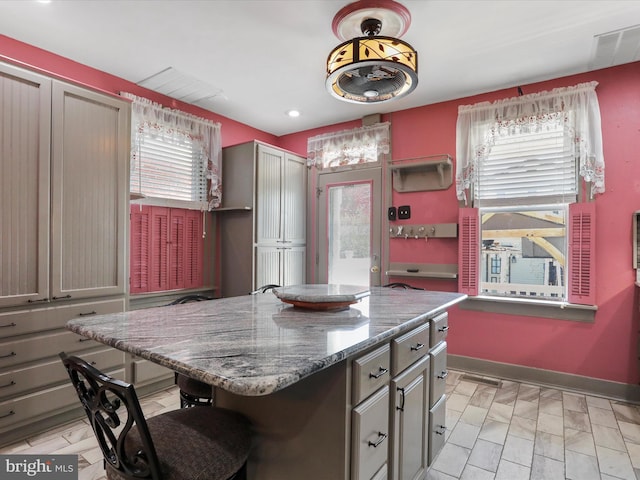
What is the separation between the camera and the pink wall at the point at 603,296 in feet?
9.34

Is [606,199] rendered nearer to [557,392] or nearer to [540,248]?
[540,248]

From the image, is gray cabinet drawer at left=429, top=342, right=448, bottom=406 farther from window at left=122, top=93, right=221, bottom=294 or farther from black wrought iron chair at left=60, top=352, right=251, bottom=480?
window at left=122, top=93, right=221, bottom=294

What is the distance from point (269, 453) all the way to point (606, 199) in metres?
3.21

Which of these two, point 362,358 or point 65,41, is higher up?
point 65,41

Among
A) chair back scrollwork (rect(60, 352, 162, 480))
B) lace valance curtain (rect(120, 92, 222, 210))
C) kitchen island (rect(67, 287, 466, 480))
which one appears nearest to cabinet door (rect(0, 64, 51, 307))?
A: lace valance curtain (rect(120, 92, 222, 210))

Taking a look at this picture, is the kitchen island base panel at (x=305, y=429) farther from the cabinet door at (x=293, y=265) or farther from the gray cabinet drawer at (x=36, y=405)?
the cabinet door at (x=293, y=265)

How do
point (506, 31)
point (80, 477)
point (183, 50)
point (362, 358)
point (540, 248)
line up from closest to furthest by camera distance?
→ point (362, 358) → point (80, 477) → point (506, 31) → point (183, 50) → point (540, 248)

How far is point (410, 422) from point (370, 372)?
0.55m

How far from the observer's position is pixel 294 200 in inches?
170

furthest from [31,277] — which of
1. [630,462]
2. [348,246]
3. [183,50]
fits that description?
[630,462]

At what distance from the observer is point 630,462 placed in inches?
81.1

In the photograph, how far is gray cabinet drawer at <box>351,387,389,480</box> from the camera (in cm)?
120

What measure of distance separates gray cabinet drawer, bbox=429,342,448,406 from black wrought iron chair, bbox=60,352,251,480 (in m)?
1.06

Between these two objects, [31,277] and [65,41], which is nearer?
[31,277]
